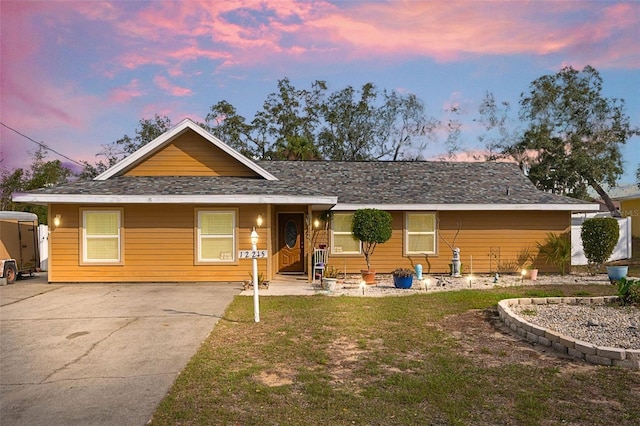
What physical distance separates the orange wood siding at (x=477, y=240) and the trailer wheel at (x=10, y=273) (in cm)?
1076

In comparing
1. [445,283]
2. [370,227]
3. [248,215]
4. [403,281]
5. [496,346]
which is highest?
[248,215]

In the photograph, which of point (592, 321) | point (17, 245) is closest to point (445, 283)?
point (592, 321)

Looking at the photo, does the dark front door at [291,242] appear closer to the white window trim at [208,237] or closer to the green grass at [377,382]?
the white window trim at [208,237]

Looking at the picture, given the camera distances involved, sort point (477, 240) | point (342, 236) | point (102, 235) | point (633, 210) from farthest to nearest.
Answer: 1. point (633, 210)
2. point (477, 240)
3. point (342, 236)
4. point (102, 235)

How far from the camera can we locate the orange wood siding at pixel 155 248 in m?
13.3

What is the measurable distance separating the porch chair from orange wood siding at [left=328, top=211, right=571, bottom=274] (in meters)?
0.82

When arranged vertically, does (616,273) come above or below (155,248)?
below

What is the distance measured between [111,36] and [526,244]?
17669mm

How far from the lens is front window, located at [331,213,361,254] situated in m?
15.9

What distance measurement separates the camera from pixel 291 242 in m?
16.6

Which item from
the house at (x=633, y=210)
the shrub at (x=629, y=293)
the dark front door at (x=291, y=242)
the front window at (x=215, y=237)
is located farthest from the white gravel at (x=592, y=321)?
the house at (x=633, y=210)

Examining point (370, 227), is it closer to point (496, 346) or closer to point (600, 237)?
point (496, 346)

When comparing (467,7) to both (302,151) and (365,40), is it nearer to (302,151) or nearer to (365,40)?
(365,40)

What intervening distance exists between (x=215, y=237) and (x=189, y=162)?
→ 10.3ft
